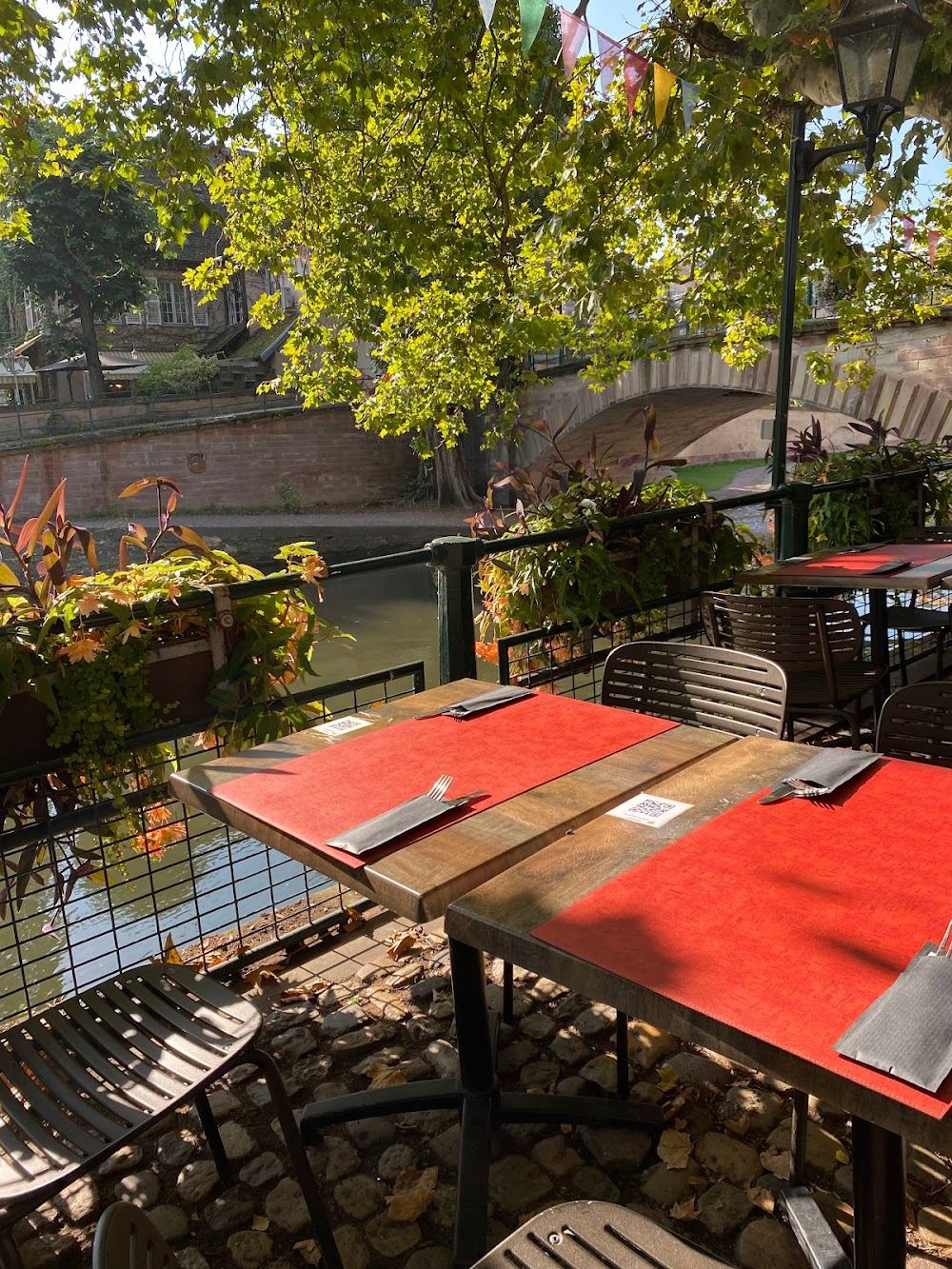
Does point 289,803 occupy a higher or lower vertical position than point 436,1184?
higher

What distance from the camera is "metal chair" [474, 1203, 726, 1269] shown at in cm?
101

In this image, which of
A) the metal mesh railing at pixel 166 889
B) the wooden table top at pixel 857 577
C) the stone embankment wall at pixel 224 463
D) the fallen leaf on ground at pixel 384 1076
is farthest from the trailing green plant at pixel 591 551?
the stone embankment wall at pixel 224 463

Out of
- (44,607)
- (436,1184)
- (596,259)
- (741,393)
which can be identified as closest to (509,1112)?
(436,1184)

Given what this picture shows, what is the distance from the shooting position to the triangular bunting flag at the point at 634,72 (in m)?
3.58

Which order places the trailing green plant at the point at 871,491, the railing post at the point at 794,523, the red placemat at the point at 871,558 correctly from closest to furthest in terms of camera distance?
the red placemat at the point at 871,558, the railing post at the point at 794,523, the trailing green plant at the point at 871,491

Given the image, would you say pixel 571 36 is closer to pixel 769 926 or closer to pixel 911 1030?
pixel 769 926

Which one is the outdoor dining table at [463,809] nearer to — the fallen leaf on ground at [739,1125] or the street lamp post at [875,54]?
the fallen leaf on ground at [739,1125]

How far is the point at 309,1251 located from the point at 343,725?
2.99ft

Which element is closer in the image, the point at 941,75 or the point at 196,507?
the point at 941,75

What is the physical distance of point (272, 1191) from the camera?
172 centimetres

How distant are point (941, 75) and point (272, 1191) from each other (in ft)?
14.8

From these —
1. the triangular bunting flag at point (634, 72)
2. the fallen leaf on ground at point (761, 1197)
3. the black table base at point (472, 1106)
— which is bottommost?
the fallen leaf on ground at point (761, 1197)

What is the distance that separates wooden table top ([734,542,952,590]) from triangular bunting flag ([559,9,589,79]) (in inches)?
74.9

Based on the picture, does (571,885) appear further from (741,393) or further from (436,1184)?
(741,393)
